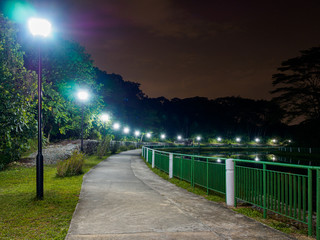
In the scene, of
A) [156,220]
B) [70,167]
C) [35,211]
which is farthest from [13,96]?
[156,220]

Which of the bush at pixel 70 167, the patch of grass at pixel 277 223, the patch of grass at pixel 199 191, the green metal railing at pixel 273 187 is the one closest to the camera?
the green metal railing at pixel 273 187

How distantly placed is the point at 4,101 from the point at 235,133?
347 feet

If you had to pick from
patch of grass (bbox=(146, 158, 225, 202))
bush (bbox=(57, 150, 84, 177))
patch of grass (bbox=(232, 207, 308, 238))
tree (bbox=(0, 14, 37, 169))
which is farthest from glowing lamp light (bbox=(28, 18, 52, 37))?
patch of grass (bbox=(232, 207, 308, 238))

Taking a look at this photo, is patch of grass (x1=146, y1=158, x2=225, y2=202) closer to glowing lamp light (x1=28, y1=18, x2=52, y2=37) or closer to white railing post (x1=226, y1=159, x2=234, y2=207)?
white railing post (x1=226, y1=159, x2=234, y2=207)

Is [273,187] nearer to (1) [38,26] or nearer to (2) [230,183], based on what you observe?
(2) [230,183]

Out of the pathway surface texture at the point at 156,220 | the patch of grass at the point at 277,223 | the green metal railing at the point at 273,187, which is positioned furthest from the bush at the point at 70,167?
the patch of grass at the point at 277,223

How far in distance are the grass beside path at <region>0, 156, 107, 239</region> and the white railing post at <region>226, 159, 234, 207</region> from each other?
4292 millimetres

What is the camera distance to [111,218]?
6.10 metres

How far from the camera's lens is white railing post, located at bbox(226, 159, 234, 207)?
301 inches

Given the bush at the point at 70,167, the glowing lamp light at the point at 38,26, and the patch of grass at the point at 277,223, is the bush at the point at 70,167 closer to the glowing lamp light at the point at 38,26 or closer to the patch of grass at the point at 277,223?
the glowing lamp light at the point at 38,26

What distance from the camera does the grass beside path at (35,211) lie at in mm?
5348

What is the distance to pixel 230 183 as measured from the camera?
772cm

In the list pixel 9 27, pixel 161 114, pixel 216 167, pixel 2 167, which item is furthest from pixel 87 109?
pixel 161 114

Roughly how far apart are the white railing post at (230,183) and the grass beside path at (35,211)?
4.29 metres
